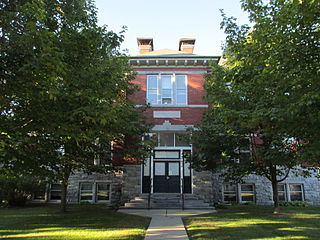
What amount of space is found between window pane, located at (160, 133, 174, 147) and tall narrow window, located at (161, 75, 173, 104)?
2.26 meters

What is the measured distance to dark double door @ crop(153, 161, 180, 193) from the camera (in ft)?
56.0

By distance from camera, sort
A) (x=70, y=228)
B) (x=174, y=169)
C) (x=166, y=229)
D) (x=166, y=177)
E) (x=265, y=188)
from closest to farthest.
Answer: (x=70, y=228) < (x=166, y=229) < (x=166, y=177) < (x=174, y=169) < (x=265, y=188)

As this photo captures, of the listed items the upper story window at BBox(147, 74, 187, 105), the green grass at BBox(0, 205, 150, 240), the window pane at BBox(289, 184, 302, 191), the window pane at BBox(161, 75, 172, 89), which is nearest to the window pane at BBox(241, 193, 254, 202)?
the window pane at BBox(289, 184, 302, 191)

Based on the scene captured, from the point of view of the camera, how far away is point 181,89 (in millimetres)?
19062

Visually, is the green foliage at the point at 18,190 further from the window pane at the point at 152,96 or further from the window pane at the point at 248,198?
the window pane at the point at 248,198

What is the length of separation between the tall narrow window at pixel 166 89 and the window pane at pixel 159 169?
4.17 m

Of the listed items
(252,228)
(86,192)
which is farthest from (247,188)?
(86,192)

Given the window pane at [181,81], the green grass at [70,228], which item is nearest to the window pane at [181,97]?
the window pane at [181,81]

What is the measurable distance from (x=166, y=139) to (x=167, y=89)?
137 inches

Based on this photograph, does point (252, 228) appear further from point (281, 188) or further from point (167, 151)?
point (281, 188)

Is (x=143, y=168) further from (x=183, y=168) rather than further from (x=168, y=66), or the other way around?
(x=168, y=66)

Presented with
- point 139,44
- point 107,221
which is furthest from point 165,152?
point 139,44

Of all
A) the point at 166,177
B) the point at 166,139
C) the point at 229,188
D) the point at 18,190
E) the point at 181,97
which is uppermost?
the point at 181,97

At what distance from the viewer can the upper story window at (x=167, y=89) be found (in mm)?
18781
